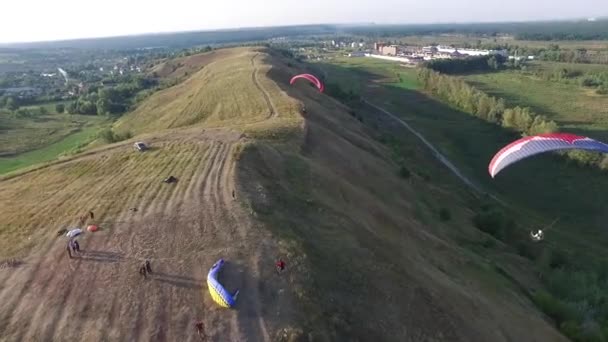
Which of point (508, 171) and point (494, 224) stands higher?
point (494, 224)

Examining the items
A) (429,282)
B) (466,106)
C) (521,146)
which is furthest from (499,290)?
(466,106)

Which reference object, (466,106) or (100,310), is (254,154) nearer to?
(100,310)

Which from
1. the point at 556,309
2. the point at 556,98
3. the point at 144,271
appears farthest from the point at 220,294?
the point at 556,98

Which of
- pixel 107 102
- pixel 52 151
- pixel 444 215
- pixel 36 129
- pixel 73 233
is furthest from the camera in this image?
pixel 107 102

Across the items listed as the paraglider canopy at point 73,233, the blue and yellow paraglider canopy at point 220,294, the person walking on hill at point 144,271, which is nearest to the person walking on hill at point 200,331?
the blue and yellow paraglider canopy at point 220,294

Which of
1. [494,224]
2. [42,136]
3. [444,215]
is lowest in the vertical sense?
[42,136]

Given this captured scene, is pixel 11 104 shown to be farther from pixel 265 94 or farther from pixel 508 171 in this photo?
pixel 508 171

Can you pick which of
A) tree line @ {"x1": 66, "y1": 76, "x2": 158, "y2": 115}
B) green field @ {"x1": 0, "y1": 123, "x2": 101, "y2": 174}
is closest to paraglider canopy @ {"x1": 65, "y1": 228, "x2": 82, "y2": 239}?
green field @ {"x1": 0, "y1": 123, "x2": 101, "y2": 174}
